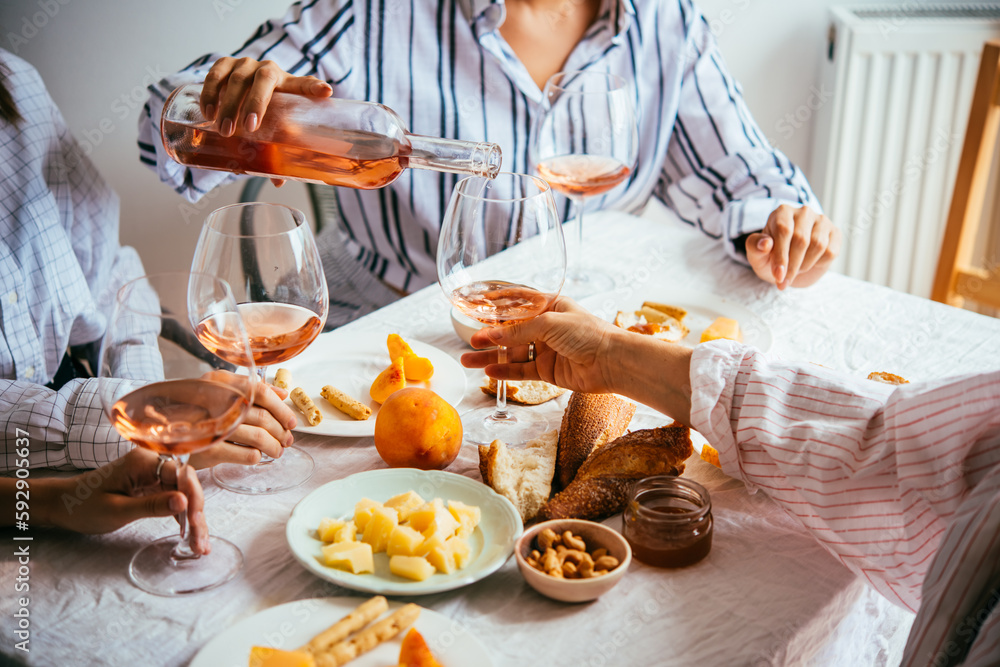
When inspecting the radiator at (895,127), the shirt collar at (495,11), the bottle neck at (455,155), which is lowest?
the radiator at (895,127)

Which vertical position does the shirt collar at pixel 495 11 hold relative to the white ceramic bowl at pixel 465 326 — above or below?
above

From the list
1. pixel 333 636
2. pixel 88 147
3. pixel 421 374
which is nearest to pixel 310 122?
pixel 421 374

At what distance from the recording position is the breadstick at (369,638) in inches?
25.3

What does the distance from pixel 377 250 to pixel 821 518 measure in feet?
4.46

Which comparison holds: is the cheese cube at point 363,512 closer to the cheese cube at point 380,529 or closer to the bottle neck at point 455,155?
the cheese cube at point 380,529

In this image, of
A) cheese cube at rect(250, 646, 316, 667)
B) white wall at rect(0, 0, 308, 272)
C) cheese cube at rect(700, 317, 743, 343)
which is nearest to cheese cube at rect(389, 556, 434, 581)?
cheese cube at rect(250, 646, 316, 667)

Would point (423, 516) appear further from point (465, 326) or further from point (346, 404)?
point (465, 326)

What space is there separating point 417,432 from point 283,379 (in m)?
0.27

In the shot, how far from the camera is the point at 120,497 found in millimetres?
779

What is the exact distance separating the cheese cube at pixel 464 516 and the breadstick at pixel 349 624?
0.11 meters

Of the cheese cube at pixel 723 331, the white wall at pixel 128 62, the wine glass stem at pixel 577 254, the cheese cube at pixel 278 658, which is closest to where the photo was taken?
the cheese cube at pixel 278 658

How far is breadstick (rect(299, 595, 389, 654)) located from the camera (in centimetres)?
65

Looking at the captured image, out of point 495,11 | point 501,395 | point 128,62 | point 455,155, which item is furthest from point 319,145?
point 128,62

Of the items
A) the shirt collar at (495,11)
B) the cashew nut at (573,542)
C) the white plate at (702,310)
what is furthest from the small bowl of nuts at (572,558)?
the shirt collar at (495,11)
